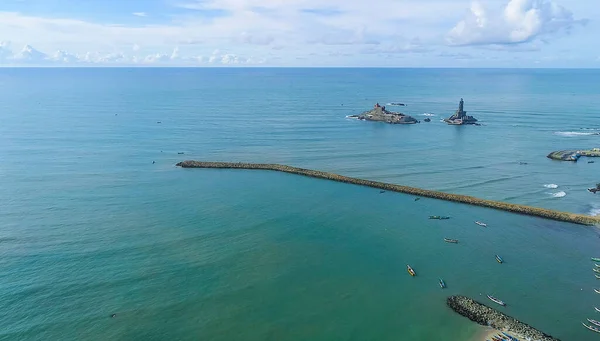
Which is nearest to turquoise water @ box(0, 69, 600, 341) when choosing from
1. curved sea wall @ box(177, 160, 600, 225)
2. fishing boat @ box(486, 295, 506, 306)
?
fishing boat @ box(486, 295, 506, 306)

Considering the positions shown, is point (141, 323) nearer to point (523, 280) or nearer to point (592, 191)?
point (523, 280)

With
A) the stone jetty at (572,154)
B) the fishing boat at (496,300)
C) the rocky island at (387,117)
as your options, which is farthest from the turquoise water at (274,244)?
the rocky island at (387,117)

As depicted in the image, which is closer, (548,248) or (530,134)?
(548,248)

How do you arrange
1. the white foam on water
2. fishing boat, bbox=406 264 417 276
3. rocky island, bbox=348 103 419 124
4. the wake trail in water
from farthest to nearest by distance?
1. rocky island, bbox=348 103 419 124
2. the white foam on water
3. the wake trail in water
4. fishing boat, bbox=406 264 417 276

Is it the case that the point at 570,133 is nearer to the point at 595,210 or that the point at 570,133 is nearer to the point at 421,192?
the point at 595,210

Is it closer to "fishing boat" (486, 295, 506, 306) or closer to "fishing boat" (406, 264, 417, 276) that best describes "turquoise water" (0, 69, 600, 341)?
"fishing boat" (406, 264, 417, 276)

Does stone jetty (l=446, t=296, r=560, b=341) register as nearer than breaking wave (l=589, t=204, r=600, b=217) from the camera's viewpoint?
Yes

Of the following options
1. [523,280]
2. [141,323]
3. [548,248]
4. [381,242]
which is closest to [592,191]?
[548,248]
